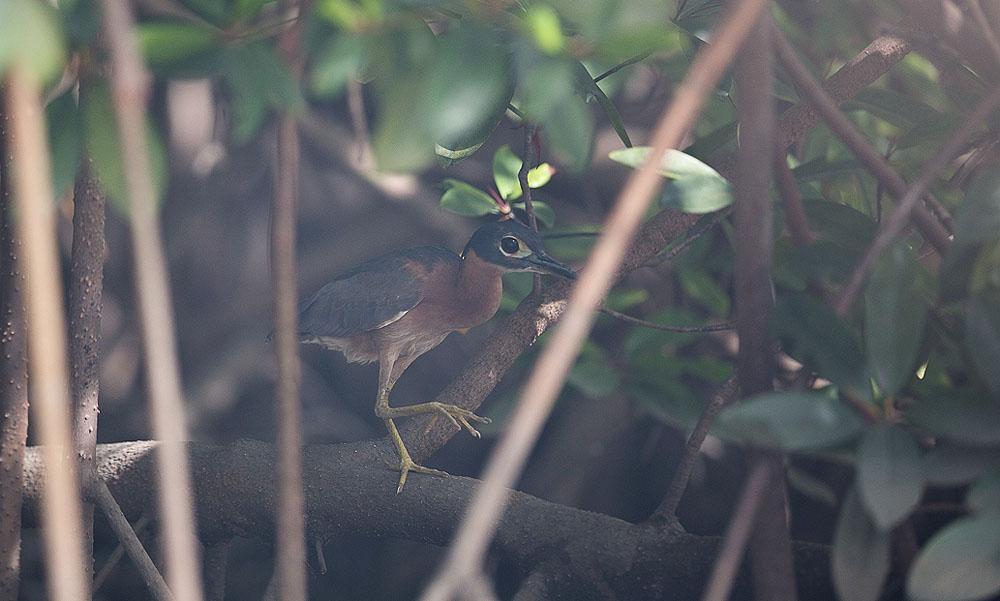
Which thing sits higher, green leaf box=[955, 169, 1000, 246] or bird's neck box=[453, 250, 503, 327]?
green leaf box=[955, 169, 1000, 246]

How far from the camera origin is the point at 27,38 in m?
0.69

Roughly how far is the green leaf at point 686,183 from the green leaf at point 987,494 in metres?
0.45

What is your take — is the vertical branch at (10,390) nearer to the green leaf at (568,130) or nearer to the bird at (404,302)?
the bird at (404,302)

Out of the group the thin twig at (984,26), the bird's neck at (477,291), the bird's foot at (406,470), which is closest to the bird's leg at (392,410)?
the bird's foot at (406,470)

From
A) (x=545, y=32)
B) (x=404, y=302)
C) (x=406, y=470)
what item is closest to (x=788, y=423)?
(x=545, y=32)

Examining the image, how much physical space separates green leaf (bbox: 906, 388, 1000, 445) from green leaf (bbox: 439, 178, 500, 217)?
1057 mm

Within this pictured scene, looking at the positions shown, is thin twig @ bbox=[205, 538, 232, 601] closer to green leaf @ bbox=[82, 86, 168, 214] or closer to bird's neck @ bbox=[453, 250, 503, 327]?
bird's neck @ bbox=[453, 250, 503, 327]

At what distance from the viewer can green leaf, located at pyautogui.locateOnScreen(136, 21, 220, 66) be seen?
81cm

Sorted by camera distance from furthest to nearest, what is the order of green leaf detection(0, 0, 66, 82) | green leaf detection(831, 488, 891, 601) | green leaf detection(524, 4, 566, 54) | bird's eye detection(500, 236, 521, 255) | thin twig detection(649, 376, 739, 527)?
bird's eye detection(500, 236, 521, 255)
thin twig detection(649, 376, 739, 527)
green leaf detection(831, 488, 891, 601)
green leaf detection(524, 4, 566, 54)
green leaf detection(0, 0, 66, 82)

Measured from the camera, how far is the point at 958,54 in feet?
5.30

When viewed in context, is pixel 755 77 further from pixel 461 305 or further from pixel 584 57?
pixel 461 305

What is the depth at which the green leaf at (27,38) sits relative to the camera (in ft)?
2.25

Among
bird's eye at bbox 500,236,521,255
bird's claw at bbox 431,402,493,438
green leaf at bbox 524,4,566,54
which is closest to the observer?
green leaf at bbox 524,4,566,54

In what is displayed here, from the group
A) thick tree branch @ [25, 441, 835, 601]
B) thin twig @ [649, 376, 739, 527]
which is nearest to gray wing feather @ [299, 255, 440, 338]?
thick tree branch @ [25, 441, 835, 601]
